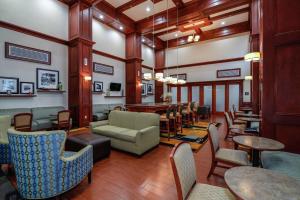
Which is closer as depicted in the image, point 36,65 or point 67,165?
point 67,165

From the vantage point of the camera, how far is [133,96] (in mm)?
8922

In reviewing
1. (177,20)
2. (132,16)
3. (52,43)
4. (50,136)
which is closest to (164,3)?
(177,20)

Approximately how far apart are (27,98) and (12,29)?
2216 millimetres

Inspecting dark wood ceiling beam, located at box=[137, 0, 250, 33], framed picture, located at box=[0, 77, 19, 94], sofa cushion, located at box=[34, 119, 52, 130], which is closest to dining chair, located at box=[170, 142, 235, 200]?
sofa cushion, located at box=[34, 119, 52, 130]

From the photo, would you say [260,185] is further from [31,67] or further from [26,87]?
[31,67]

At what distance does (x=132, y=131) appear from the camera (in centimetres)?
355

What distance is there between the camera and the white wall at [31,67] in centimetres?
459

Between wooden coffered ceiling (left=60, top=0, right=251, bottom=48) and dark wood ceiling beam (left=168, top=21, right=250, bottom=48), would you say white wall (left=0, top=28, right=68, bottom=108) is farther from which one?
dark wood ceiling beam (left=168, top=21, right=250, bottom=48)

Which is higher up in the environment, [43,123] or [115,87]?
[115,87]

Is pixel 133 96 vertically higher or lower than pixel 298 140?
higher

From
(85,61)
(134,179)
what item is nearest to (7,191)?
(134,179)

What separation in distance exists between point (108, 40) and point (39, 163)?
7499 mm

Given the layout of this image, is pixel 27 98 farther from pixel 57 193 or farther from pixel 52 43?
pixel 57 193

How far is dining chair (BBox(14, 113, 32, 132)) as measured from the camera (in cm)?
384
